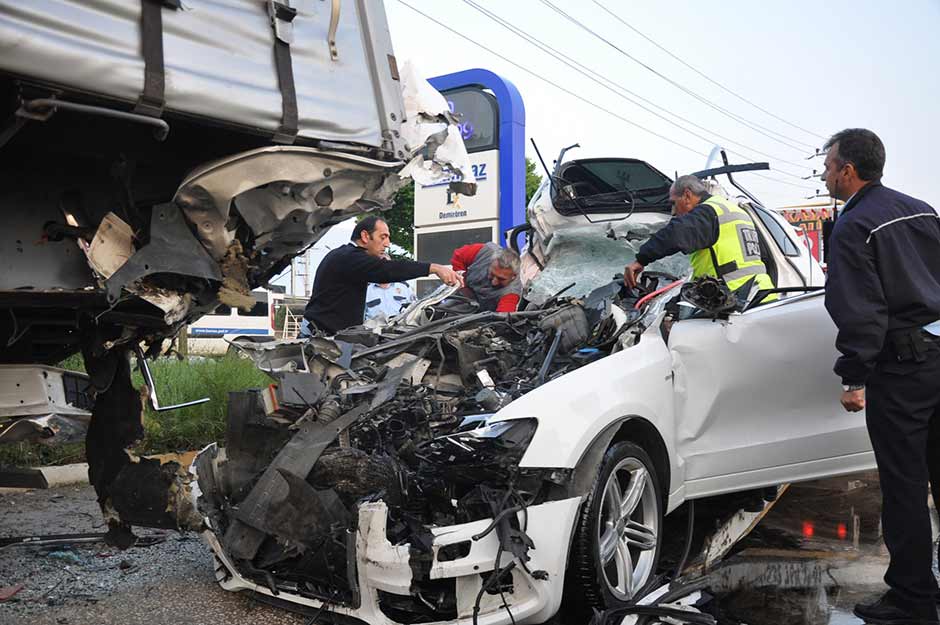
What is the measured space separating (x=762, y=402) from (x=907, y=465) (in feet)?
2.45

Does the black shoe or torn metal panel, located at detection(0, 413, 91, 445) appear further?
the black shoe

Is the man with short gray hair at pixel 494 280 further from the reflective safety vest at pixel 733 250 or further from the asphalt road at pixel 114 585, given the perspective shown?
the asphalt road at pixel 114 585

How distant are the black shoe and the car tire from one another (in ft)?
2.98

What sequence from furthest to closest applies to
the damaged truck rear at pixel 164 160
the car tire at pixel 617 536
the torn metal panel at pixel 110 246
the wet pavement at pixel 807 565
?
the wet pavement at pixel 807 565
the car tire at pixel 617 536
the torn metal panel at pixel 110 246
the damaged truck rear at pixel 164 160

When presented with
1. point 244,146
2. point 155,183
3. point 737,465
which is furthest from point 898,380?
point 155,183

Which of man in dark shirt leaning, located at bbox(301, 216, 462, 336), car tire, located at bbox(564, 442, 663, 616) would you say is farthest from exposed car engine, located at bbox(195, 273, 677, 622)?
man in dark shirt leaning, located at bbox(301, 216, 462, 336)

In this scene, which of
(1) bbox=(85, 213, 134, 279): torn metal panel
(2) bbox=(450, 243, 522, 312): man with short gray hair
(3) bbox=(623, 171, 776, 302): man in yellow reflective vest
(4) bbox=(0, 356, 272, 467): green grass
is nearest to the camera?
Result: (1) bbox=(85, 213, 134, 279): torn metal panel

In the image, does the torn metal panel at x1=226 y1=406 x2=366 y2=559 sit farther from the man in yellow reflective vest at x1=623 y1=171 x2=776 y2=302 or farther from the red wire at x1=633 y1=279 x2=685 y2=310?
the man in yellow reflective vest at x1=623 y1=171 x2=776 y2=302

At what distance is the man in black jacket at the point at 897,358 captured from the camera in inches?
127

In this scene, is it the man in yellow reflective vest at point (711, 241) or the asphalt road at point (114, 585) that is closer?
the asphalt road at point (114, 585)

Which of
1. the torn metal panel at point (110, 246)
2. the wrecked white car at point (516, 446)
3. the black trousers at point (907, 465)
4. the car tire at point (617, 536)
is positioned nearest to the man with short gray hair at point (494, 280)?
the wrecked white car at point (516, 446)

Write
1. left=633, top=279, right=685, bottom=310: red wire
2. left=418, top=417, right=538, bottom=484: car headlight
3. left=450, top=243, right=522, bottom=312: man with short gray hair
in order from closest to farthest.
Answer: left=418, top=417, right=538, bottom=484: car headlight, left=633, top=279, right=685, bottom=310: red wire, left=450, top=243, right=522, bottom=312: man with short gray hair

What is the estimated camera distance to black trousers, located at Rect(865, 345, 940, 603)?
3199 mm

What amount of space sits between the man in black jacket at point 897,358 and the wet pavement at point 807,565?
300 millimetres
